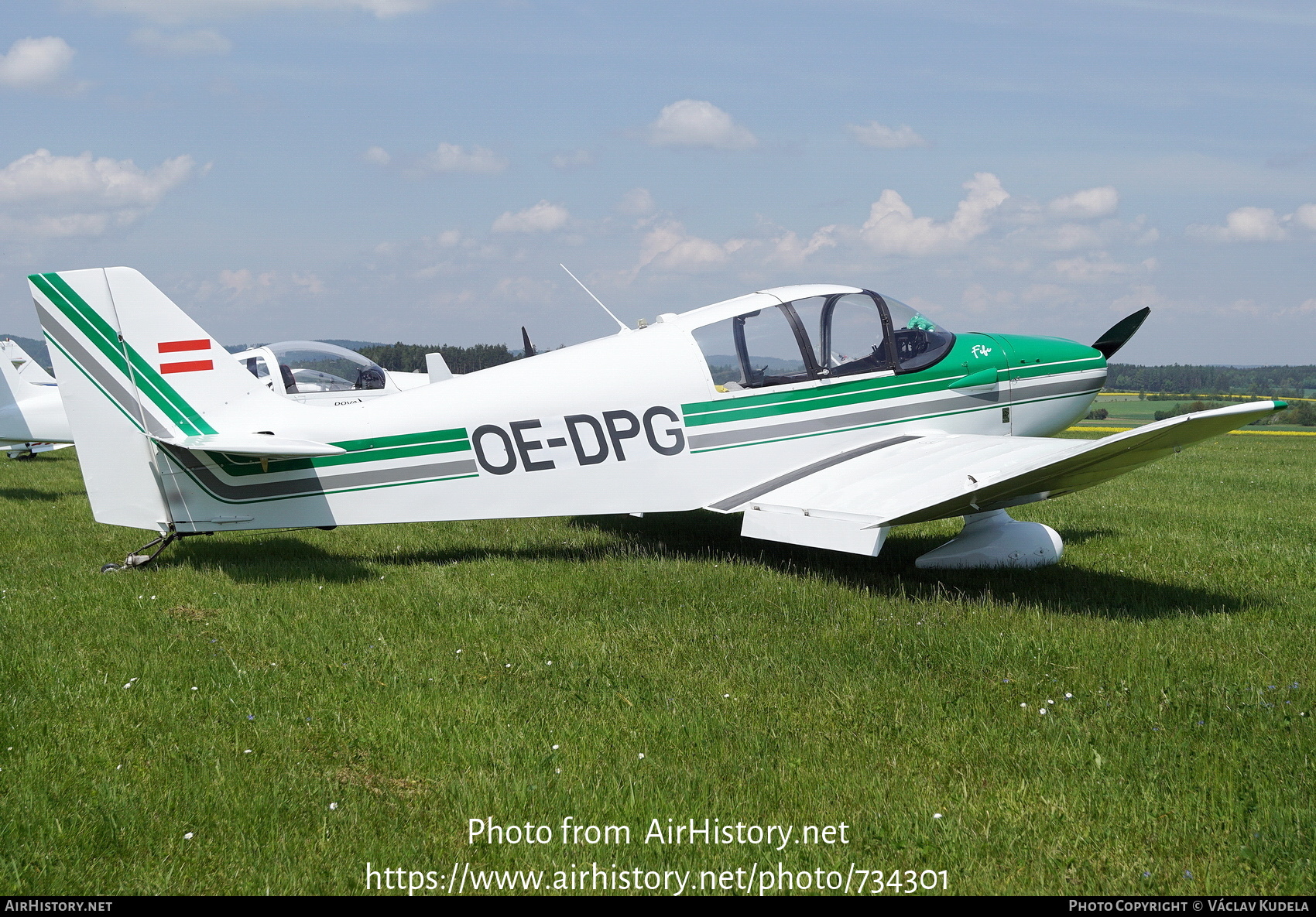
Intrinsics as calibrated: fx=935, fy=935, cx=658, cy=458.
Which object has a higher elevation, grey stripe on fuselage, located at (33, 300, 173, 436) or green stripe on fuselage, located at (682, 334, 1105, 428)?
grey stripe on fuselage, located at (33, 300, 173, 436)

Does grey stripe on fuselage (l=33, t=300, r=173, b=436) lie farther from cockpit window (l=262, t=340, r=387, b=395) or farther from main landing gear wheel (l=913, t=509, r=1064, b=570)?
cockpit window (l=262, t=340, r=387, b=395)

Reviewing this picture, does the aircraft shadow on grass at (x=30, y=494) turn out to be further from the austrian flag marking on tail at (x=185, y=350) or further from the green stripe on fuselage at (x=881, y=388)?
the green stripe on fuselage at (x=881, y=388)

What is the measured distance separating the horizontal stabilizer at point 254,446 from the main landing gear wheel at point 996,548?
459 cm

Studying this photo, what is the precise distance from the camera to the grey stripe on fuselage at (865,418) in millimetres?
7375

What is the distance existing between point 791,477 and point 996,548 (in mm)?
1687

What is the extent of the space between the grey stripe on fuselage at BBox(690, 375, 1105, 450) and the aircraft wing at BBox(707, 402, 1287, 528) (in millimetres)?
207

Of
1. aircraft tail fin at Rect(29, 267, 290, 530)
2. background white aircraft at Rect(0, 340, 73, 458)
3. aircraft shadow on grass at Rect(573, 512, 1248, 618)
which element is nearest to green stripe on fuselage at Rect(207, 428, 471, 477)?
aircraft tail fin at Rect(29, 267, 290, 530)

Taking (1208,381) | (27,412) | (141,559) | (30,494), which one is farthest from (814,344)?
(1208,381)

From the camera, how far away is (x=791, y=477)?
7.39 metres

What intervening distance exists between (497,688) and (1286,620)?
15.5 feet

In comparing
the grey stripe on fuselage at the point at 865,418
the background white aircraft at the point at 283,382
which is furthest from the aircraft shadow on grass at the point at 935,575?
the background white aircraft at the point at 283,382

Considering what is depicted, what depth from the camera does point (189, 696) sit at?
4.57 metres

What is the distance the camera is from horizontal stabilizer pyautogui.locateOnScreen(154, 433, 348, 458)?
20.7 feet

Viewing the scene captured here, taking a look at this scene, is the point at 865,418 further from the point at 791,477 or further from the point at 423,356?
the point at 423,356
